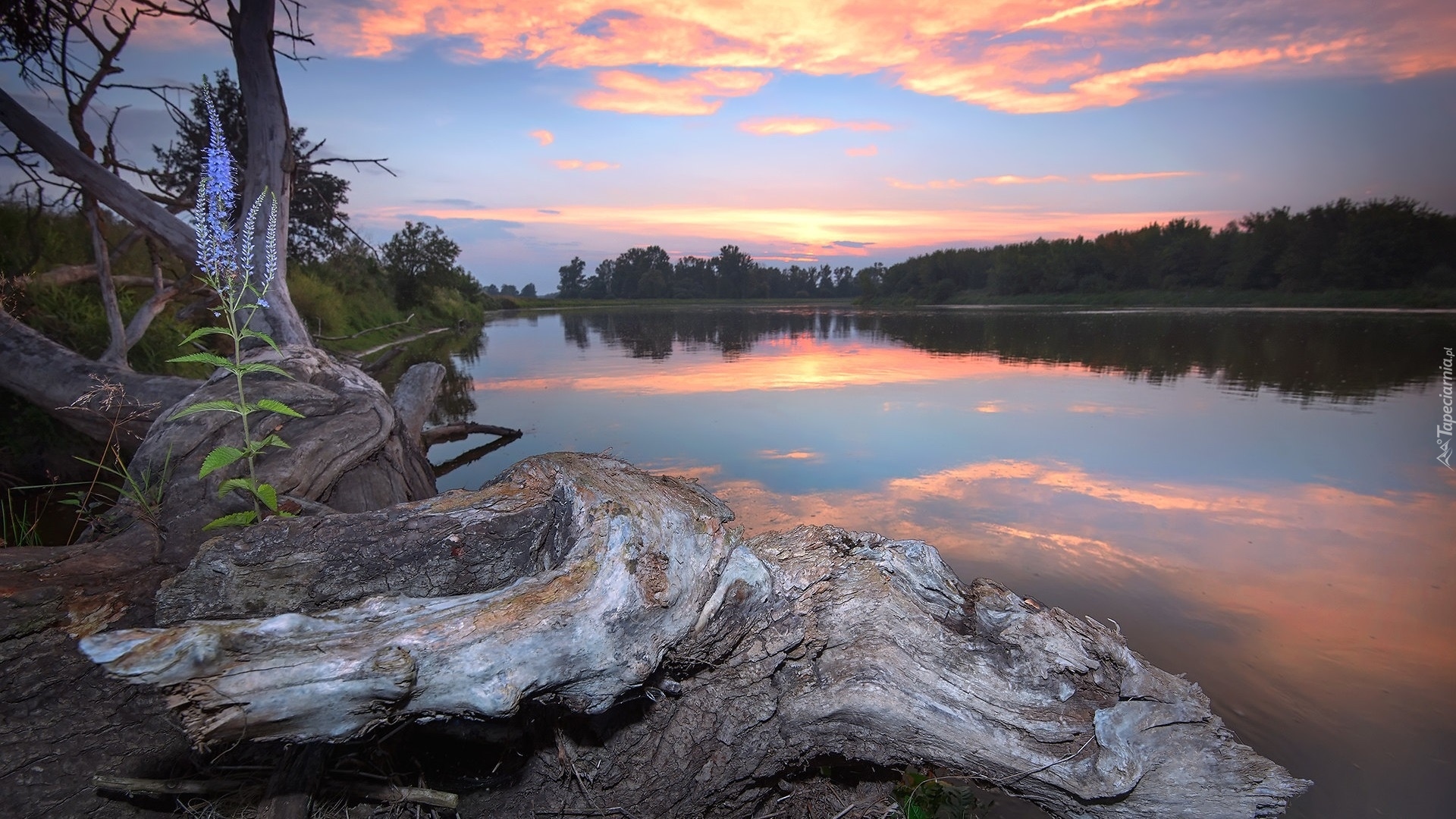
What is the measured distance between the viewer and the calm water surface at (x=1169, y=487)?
3.00 m

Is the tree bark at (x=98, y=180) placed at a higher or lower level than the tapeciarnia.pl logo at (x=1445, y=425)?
higher

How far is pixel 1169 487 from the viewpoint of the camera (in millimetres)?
5684

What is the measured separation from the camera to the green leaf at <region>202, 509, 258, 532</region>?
2389 mm

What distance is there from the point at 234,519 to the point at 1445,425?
11949 mm

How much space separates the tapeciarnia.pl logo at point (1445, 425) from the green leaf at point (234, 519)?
32.3 feet

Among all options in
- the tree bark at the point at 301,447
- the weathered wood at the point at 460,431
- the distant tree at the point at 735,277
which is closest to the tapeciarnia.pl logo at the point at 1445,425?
the tree bark at the point at 301,447

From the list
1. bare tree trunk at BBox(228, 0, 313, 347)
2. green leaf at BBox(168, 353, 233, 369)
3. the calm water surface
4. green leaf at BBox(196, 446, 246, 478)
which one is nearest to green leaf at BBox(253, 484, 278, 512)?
green leaf at BBox(196, 446, 246, 478)

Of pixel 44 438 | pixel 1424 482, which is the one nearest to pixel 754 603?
pixel 44 438

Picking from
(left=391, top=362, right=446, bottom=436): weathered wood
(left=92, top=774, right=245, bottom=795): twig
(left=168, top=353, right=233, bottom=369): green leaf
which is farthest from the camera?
(left=391, top=362, right=446, bottom=436): weathered wood

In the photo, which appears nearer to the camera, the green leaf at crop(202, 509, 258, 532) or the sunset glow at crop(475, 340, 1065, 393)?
the green leaf at crop(202, 509, 258, 532)

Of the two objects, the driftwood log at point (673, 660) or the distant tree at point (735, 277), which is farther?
the distant tree at point (735, 277)

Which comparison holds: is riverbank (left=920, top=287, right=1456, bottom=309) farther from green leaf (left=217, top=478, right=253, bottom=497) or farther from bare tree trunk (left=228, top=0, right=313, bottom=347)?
green leaf (left=217, top=478, right=253, bottom=497)

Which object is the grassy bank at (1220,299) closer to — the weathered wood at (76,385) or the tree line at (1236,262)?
the tree line at (1236,262)

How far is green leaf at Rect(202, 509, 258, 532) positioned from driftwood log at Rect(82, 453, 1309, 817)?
0.94ft
